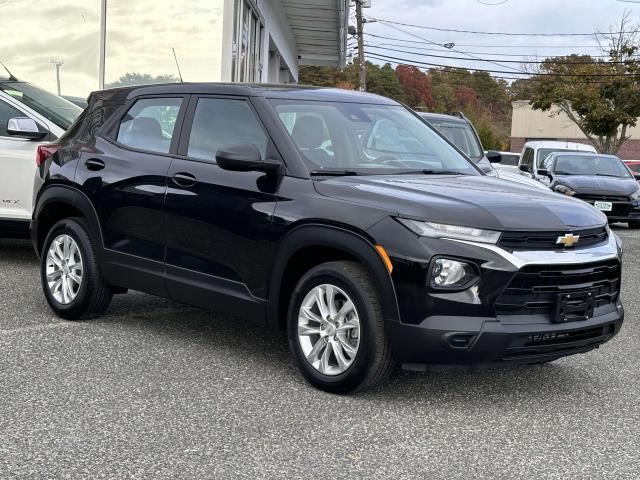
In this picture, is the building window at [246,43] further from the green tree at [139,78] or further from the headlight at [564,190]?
the headlight at [564,190]

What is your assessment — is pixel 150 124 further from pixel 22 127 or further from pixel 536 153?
pixel 536 153

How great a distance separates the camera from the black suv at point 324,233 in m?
4.51

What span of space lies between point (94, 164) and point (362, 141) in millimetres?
1955

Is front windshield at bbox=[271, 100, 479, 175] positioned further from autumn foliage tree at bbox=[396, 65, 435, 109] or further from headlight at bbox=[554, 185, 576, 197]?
autumn foliage tree at bbox=[396, 65, 435, 109]

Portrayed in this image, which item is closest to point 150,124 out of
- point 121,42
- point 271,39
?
point 121,42

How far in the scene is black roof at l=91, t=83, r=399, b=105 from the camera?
5.68m

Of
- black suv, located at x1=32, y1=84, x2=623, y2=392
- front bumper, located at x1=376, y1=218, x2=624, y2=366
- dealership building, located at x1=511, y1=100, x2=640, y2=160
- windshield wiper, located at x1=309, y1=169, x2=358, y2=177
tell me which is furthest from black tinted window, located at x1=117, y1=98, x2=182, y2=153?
dealership building, located at x1=511, y1=100, x2=640, y2=160

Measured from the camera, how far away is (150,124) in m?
6.17

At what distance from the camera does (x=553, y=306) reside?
4629 mm

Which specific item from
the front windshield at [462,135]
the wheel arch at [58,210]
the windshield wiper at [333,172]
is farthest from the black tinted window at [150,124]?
the front windshield at [462,135]

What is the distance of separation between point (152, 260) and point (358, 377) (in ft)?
5.99

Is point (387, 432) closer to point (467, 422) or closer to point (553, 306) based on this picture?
point (467, 422)

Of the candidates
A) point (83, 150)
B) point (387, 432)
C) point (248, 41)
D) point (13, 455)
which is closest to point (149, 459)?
point (13, 455)

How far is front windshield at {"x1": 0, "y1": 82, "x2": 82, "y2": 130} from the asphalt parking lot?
3.41 m
